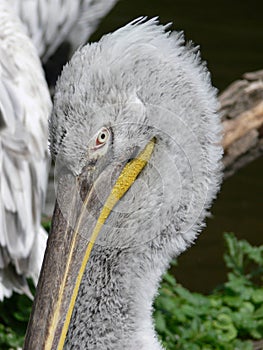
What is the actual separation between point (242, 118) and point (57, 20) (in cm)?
105

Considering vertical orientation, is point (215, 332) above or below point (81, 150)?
above

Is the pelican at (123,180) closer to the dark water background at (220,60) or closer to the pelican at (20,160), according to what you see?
the pelican at (20,160)

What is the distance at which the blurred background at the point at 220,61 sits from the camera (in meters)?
6.63

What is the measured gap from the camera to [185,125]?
292cm

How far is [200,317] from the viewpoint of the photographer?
458 centimetres

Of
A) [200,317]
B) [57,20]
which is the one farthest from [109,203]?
[57,20]

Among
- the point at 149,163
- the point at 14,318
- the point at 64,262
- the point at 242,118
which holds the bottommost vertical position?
the point at 64,262

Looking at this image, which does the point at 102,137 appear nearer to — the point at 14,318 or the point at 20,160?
the point at 20,160

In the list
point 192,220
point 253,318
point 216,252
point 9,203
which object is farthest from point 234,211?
point 192,220

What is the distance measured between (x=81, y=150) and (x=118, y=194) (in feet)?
0.71

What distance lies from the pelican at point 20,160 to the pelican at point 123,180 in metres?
1.45

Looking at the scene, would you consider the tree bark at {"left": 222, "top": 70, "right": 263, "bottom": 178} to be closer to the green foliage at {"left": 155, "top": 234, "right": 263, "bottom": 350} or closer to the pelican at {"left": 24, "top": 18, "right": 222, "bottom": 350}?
the green foliage at {"left": 155, "top": 234, "right": 263, "bottom": 350}

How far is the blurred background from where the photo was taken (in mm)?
6633

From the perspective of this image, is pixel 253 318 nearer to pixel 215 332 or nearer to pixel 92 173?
pixel 215 332
